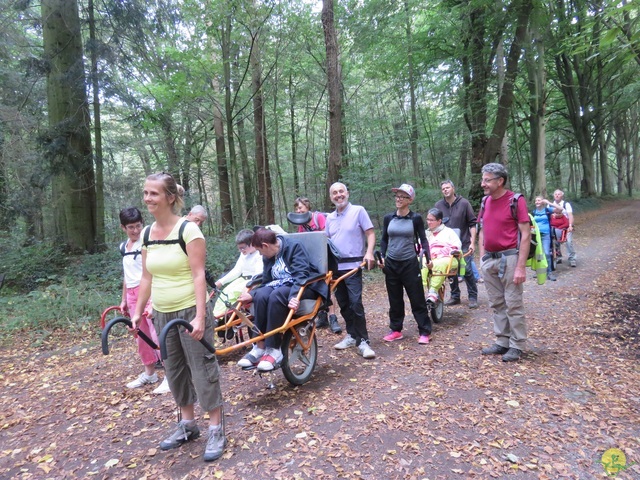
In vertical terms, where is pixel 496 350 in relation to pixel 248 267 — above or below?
below

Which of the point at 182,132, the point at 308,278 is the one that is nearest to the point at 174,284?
the point at 308,278

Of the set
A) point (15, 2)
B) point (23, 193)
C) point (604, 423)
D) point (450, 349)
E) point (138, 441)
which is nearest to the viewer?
point (604, 423)

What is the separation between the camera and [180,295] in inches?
105

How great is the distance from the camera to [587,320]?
5340 millimetres

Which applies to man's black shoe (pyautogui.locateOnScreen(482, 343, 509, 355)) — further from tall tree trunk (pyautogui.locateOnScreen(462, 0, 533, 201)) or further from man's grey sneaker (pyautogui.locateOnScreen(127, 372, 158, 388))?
tall tree trunk (pyautogui.locateOnScreen(462, 0, 533, 201))

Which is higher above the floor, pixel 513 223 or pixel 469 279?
pixel 513 223

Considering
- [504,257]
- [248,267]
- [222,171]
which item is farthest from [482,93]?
[248,267]

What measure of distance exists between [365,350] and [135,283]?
9.20ft

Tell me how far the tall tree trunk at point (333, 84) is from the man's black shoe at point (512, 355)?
20.2 feet

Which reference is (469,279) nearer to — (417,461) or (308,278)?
(308,278)

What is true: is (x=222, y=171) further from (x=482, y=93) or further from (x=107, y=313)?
(x=107, y=313)

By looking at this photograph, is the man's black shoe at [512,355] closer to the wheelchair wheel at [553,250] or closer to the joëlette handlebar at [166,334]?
the joëlette handlebar at [166,334]

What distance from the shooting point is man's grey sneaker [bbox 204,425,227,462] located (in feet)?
8.98

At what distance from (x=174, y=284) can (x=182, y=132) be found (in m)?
A: 15.9
